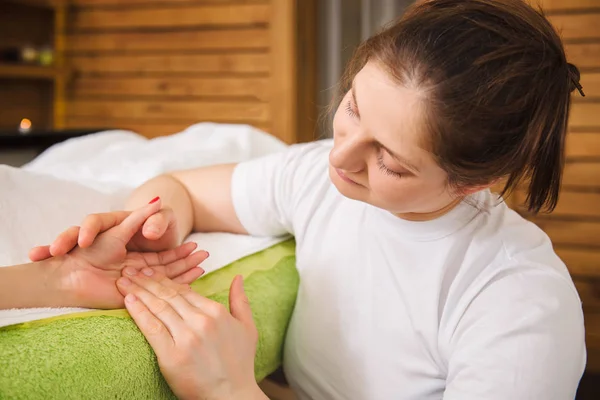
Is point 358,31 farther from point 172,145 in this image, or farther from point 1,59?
point 1,59

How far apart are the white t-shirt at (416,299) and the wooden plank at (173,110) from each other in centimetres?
172

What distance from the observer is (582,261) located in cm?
225

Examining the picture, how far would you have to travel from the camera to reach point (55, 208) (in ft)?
3.24

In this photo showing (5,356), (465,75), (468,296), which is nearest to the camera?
(5,356)

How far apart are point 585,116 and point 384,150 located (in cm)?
170

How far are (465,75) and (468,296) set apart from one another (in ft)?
1.03

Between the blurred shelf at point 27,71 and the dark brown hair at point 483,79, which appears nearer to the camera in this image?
the dark brown hair at point 483,79

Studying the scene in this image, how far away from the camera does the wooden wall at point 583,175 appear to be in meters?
2.19

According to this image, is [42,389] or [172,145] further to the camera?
[172,145]

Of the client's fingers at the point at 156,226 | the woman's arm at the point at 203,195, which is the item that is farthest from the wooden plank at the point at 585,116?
the client's fingers at the point at 156,226

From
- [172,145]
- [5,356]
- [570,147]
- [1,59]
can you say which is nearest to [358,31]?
[570,147]

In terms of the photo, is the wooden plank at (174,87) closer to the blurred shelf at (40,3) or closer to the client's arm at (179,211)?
the blurred shelf at (40,3)

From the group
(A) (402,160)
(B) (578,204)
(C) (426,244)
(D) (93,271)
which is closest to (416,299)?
(C) (426,244)

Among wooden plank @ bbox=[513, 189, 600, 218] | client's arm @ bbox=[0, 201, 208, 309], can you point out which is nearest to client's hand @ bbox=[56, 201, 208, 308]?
client's arm @ bbox=[0, 201, 208, 309]
